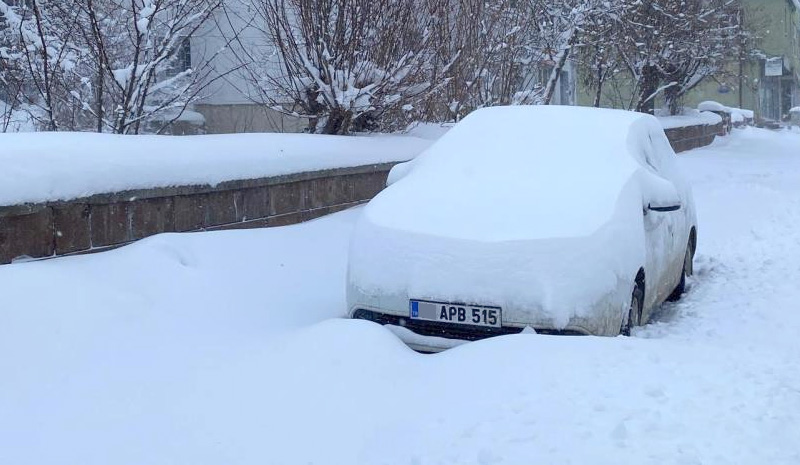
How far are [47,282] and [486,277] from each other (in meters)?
2.62

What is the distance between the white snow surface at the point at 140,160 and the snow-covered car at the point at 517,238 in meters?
1.75

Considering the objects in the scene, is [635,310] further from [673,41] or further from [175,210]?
[673,41]

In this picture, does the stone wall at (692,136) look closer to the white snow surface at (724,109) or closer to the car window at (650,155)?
the white snow surface at (724,109)

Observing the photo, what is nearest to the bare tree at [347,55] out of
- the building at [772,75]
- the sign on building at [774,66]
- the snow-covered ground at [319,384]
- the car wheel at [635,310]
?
the snow-covered ground at [319,384]

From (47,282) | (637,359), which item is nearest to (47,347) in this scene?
(47,282)

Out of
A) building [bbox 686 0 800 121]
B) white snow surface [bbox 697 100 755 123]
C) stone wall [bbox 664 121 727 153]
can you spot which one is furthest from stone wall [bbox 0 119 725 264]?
building [bbox 686 0 800 121]

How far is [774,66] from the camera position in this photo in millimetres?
47062

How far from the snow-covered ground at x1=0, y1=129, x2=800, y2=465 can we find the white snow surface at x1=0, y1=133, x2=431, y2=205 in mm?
491

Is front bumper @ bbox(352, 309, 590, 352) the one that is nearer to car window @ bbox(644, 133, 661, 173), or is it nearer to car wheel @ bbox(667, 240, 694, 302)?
car window @ bbox(644, 133, 661, 173)

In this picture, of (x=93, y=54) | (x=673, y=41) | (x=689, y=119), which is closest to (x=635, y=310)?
(x=93, y=54)

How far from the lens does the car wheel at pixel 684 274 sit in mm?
7668

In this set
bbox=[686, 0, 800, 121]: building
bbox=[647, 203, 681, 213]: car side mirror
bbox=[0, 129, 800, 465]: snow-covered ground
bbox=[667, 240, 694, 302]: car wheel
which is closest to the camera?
bbox=[0, 129, 800, 465]: snow-covered ground

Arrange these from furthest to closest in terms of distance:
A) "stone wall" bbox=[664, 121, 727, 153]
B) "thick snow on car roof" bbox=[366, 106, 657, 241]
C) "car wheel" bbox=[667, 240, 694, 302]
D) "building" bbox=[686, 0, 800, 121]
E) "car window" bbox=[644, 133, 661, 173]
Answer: "building" bbox=[686, 0, 800, 121]
"stone wall" bbox=[664, 121, 727, 153]
"car wheel" bbox=[667, 240, 694, 302]
"car window" bbox=[644, 133, 661, 173]
"thick snow on car roof" bbox=[366, 106, 657, 241]

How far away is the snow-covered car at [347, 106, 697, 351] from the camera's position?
16.6ft
